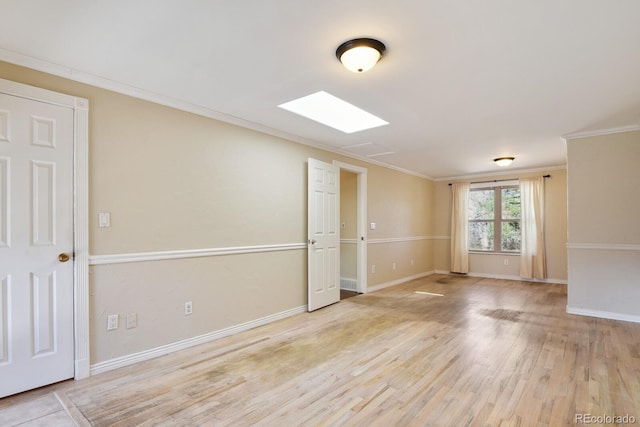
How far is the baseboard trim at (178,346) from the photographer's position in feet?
8.66

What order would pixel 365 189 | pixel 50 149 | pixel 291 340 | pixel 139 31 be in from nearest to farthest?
pixel 139 31 → pixel 50 149 → pixel 291 340 → pixel 365 189

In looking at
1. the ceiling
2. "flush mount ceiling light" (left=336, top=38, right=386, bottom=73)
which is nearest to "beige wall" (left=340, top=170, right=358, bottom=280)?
the ceiling

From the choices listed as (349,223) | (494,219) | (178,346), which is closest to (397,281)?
(349,223)

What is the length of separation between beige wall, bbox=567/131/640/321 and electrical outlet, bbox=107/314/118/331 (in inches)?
209

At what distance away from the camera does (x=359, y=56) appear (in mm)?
2156

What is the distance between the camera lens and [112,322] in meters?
2.68

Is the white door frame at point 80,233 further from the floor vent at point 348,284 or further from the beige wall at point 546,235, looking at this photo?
the beige wall at point 546,235

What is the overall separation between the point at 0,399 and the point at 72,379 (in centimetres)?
39

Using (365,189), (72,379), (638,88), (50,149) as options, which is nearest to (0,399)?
(72,379)

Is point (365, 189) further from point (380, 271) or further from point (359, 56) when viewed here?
point (359, 56)

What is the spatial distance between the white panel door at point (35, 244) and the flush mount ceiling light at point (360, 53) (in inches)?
83.6

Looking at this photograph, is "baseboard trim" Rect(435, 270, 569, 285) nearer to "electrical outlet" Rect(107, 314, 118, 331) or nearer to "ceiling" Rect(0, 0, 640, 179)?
"ceiling" Rect(0, 0, 640, 179)

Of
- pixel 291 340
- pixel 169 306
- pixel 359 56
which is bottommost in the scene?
pixel 291 340

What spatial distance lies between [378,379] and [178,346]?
188 cm
